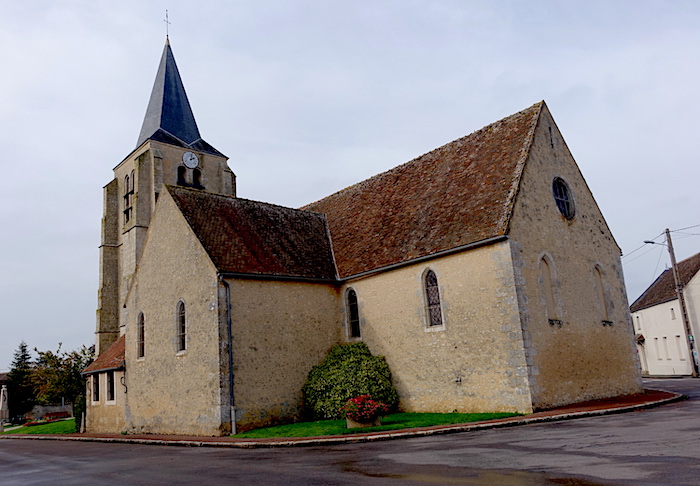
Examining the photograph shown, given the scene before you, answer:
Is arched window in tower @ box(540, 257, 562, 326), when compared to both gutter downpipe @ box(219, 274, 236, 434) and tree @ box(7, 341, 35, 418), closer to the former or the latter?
gutter downpipe @ box(219, 274, 236, 434)

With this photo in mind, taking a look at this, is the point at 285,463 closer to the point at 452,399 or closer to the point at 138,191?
the point at 452,399

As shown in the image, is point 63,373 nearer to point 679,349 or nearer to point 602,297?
point 602,297

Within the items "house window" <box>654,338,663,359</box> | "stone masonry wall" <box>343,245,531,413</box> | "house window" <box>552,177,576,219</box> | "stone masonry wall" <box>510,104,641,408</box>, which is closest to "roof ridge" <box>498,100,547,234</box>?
"stone masonry wall" <box>510,104,641,408</box>

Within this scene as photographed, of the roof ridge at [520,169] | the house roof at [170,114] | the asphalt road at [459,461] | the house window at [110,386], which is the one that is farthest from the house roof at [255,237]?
the house roof at [170,114]

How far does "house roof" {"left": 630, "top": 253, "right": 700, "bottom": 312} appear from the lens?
36.0 m

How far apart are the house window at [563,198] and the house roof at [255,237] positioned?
8.37 metres

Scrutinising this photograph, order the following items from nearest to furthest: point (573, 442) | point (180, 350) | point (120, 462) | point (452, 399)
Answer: point (573, 442)
point (120, 462)
point (452, 399)
point (180, 350)

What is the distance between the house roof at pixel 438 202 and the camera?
1684 centimetres

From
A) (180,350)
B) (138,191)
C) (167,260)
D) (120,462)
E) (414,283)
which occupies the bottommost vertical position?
(120,462)

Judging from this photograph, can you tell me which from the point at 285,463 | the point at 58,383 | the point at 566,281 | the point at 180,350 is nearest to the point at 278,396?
the point at 180,350

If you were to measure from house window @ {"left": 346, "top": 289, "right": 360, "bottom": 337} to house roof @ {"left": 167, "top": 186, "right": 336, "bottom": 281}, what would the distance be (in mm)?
1008

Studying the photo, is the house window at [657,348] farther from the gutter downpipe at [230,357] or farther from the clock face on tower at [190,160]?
the clock face on tower at [190,160]

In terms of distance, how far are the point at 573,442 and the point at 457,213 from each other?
9.24 m

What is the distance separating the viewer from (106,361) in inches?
980
